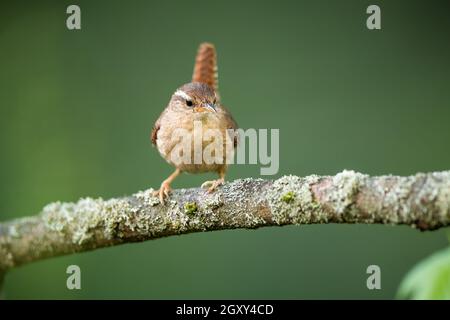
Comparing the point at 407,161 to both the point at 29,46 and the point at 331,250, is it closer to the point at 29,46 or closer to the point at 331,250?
the point at 331,250

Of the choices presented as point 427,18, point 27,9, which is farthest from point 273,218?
point 27,9

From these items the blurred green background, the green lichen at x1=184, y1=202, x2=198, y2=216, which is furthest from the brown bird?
the blurred green background

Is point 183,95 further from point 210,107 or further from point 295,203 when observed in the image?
point 295,203

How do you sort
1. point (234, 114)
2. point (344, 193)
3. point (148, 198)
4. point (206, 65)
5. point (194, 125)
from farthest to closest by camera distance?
point (234, 114)
point (206, 65)
point (194, 125)
point (148, 198)
point (344, 193)

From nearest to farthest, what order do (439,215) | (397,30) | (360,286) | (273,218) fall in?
(439,215) → (273,218) → (360,286) → (397,30)

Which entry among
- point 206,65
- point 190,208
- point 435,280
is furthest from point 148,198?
point 206,65

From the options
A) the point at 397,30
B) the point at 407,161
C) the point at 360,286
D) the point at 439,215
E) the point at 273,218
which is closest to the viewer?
the point at 439,215

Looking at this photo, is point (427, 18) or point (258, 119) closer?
point (258, 119)
